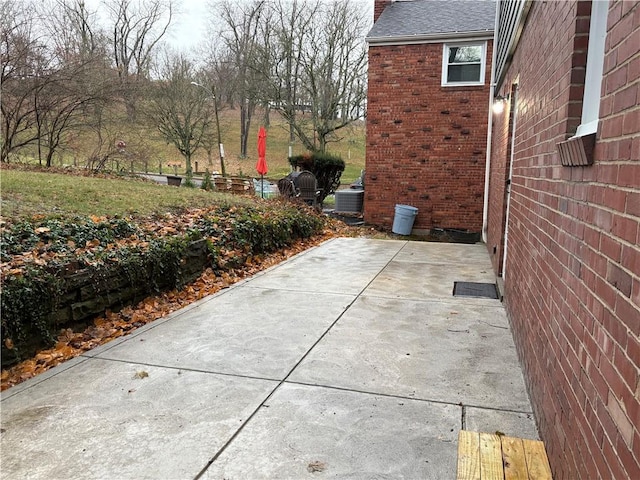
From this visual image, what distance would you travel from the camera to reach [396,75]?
12547 mm

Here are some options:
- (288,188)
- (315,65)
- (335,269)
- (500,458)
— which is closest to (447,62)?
(288,188)

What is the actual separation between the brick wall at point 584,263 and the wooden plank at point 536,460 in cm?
4

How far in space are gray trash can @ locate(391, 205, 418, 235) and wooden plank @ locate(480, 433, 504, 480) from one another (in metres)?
9.94

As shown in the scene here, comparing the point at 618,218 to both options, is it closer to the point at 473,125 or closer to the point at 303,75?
the point at 473,125

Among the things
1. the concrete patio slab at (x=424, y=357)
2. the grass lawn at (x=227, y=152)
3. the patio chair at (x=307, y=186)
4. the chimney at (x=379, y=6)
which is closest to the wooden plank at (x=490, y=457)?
the concrete patio slab at (x=424, y=357)

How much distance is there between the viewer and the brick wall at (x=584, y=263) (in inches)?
53.5

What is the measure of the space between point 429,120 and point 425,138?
456mm

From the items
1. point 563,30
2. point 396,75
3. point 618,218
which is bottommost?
point 618,218

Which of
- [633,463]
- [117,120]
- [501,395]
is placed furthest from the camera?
[117,120]

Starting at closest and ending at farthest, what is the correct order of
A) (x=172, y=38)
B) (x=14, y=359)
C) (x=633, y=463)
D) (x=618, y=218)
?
1. (x=633, y=463)
2. (x=618, y=218)
3. (x=14, y=359)
4. (x=172, y=38)

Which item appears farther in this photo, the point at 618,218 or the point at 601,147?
the point at 601,147

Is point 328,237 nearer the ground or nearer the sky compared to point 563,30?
nearer the ground

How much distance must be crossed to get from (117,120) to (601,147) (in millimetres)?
17789

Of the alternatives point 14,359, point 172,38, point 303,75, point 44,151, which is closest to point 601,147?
point 14,359
